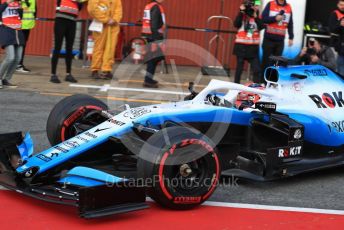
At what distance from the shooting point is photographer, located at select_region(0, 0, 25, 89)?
1024 cm

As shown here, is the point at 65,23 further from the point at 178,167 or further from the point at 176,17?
the point at 178,167

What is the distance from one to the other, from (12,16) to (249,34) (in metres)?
4.07

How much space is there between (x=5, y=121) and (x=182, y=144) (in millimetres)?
3917

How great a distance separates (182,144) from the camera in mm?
4703

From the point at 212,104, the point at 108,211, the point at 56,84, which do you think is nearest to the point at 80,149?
the point at 108,211

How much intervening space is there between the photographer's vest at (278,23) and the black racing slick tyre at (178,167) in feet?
21.5

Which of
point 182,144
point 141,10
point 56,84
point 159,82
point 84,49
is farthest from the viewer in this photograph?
point 141,10

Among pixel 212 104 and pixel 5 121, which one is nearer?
pixel 212 104

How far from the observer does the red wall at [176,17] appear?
14.9 metres

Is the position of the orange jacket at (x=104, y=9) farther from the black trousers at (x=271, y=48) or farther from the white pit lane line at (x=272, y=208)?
the white pit lane line at (x=272, y=208)

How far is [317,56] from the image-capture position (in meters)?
11.3

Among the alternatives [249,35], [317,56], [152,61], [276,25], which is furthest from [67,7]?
[317,56]

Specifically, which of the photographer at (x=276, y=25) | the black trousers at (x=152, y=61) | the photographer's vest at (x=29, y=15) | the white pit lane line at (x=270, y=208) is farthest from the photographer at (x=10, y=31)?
the white pit lane line at (x=270, y=208)

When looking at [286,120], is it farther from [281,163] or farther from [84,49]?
[84,49]
